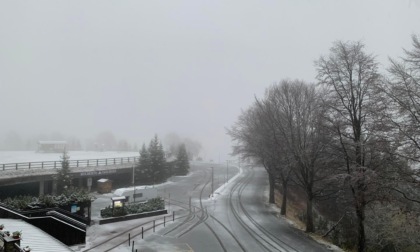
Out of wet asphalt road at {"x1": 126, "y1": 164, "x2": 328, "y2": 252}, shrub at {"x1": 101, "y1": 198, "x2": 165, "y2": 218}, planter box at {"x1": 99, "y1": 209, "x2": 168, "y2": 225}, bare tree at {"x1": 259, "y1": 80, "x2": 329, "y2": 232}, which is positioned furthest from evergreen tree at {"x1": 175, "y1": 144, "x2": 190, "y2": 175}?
bare tree at {"x1": 259, "y1": 80, "x2": 329, "y2": 232}

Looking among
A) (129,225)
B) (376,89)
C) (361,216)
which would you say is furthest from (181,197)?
(376,89)

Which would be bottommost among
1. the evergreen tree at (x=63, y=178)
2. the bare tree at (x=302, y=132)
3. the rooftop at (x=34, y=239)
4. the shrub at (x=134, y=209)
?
the shrub at (x=134, y=209)

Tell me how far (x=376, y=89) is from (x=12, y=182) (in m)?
34.2

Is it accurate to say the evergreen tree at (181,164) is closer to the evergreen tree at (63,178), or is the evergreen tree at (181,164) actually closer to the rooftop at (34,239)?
the evergreen tree at (63,178)

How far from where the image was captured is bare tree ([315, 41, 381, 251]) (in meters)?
22.5

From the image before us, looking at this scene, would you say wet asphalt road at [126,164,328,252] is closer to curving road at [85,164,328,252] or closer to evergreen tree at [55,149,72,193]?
curving road at [85,164,328,252]

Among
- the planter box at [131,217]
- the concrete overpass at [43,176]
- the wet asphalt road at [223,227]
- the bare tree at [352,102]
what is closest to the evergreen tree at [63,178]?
the concrete overpass at [43,176]

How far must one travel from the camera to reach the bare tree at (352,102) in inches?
886

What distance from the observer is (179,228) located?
29.1m

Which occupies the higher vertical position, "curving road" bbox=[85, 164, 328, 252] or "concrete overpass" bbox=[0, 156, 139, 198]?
"concrete overpass" bbox=[0, 156, 139, 198]

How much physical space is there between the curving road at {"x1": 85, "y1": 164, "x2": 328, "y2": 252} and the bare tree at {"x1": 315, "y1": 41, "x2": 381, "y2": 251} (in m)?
5.41

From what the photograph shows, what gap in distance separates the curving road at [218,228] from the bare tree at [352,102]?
5.41 metres

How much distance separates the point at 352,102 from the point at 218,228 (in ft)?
46.6

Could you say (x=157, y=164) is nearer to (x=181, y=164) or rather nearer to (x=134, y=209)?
(x=181, y=164)
